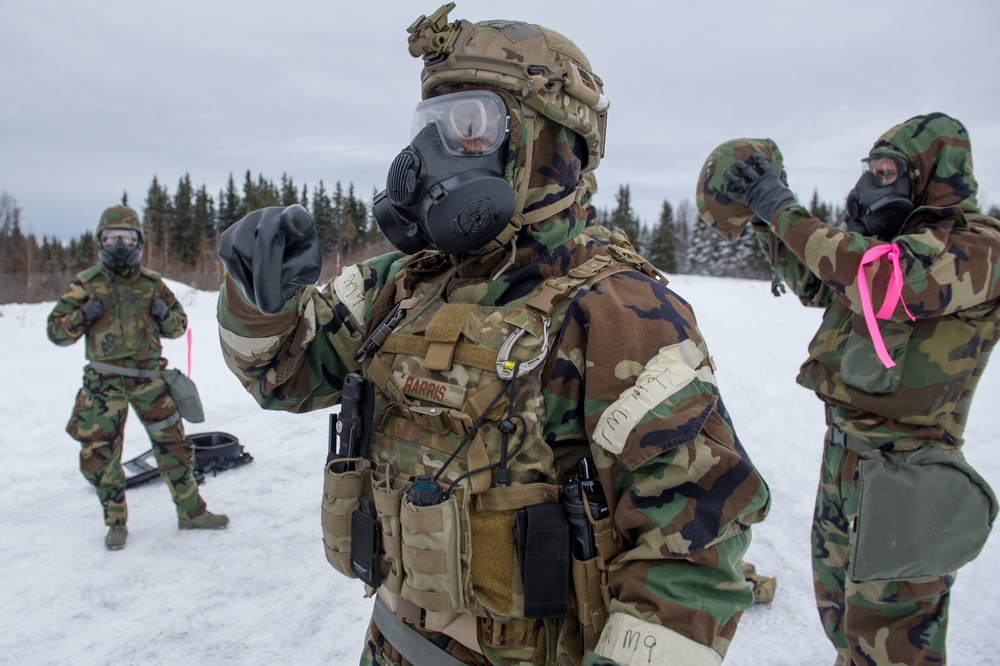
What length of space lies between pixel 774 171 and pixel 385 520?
2554 mm

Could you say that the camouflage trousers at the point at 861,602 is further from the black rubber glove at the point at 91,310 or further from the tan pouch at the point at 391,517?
the black rubber glove at the point at 91,310

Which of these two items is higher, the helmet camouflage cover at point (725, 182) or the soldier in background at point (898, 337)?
the helmet camouflage cover at point (725, 182)

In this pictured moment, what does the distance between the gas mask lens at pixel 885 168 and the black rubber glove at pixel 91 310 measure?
5.61m

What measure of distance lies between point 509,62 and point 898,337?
2092 millimetres

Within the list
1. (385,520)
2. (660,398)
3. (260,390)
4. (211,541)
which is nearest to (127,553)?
(211,541)

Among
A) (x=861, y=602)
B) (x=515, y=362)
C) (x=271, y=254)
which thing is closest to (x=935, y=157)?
(x=861, y=602)

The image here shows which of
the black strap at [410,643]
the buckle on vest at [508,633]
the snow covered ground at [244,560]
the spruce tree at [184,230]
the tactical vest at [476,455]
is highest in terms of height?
the spruce tree at [184,230]

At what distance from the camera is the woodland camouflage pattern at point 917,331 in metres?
2.53

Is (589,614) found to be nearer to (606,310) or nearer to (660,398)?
(660,398)

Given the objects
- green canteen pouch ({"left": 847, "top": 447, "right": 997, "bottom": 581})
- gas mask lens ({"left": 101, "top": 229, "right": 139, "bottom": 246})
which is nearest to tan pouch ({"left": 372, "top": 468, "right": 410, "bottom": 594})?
green canteen pouch ({"left": 847, "top": 447, "right": 997, "bottom": 581})

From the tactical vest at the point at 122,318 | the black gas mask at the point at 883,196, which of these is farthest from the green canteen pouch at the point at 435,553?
the tactical vest at the point at 122,318

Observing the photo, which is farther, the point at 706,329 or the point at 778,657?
the point at 706,329

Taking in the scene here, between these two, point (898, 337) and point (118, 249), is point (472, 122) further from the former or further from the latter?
point (118, 249)

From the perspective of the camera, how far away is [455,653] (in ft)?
5.48
